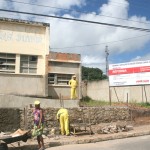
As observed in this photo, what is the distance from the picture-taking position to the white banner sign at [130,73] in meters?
25.5

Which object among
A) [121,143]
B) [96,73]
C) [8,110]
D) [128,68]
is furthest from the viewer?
[96,73]

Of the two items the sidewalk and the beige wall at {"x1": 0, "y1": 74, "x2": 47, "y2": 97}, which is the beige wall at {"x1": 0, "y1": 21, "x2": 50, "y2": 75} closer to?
the beige wall at {"x1": 0, "y1": 74, "x2": 47, "y2": 97}

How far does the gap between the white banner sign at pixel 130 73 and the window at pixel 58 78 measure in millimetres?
4414

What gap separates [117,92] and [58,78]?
5109 mm

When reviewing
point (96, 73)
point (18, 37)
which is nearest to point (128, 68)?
point (18, 37)

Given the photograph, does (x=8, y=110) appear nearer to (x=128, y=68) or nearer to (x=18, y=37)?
(x=18, y=37)

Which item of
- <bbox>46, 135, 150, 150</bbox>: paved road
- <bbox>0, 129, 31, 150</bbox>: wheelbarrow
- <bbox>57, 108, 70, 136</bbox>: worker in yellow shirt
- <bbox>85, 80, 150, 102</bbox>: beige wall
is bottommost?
<bbox>46, 135, 150, 150</bbox>: paved road

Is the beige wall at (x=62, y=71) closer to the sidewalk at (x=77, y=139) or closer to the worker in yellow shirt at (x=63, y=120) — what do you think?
the worker in yellow shirt at (x=63, y=120)

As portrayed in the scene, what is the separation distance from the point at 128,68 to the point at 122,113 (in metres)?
5.98

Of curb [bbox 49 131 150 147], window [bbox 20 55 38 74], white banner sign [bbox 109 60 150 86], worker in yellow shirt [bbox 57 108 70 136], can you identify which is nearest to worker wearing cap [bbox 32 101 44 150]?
curb [bbox 49 131 150 147]

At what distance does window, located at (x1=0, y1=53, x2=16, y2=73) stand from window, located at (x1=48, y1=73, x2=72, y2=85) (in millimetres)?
5308

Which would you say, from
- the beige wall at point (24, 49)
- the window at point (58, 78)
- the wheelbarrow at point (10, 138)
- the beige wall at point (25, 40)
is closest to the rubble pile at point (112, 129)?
the wheelbarrow at point (10, 138)

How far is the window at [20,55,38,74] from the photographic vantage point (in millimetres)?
25344

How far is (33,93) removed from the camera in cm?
2512
